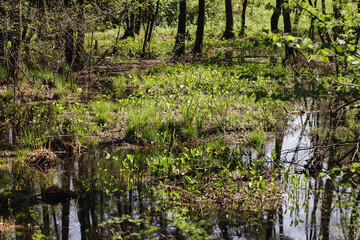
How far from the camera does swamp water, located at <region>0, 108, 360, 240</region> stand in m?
4.84

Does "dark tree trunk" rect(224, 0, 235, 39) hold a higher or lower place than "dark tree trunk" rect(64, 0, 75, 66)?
higher

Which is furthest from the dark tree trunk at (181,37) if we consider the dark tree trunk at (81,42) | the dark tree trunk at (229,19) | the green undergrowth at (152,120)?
the green undergrowth at (152,120)

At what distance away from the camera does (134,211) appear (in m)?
5.50

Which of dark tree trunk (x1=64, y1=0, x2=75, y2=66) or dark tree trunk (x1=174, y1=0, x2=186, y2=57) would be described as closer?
dark tree trunk (x1=64, y1=0, x2=75, y2=66)

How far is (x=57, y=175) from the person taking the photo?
6.96 m

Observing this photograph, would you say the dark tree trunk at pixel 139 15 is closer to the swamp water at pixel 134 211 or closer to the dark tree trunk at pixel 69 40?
the dark tree trunk at pixel 69 40

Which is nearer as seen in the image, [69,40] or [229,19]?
[69,40]

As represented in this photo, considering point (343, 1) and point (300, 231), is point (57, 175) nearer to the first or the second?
point (300, 231)

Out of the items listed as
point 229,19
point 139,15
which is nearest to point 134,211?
point 139,15

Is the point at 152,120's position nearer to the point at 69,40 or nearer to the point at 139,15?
the point at 69,40

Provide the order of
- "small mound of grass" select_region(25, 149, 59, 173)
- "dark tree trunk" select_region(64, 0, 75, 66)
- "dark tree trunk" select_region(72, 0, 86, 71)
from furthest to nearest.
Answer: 1. "dark tree trunk" select_region(64, 0, 75, 66)
2. "dark tree trunk" select_region(72, 0, 86, 71)
3. "small mound of grass" select_region(25, 149, 59, 173)

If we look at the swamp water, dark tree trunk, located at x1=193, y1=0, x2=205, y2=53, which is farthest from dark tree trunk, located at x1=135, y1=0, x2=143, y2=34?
the swamp water

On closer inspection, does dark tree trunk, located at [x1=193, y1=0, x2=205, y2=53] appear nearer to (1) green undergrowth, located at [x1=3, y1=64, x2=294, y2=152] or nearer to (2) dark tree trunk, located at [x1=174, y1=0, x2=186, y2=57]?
(2) dark tree trunk, located at [x1=174, y1=0, x2=186, y2=57]

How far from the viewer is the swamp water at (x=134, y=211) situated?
484 cm
